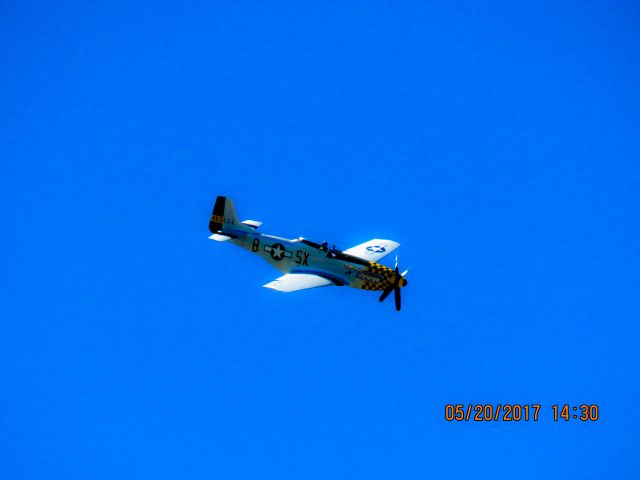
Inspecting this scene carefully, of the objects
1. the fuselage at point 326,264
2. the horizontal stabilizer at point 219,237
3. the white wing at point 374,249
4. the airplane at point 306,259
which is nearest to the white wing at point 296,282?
the airplane at point 306,259

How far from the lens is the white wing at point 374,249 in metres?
39.8

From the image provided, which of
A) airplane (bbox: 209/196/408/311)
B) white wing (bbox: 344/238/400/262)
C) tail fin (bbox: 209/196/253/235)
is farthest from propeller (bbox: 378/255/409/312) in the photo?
tail fin (bbox: 209/196/253/235)

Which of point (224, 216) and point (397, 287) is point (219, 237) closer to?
point (224, 216)

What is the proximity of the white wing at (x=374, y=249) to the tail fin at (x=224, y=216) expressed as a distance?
795cm

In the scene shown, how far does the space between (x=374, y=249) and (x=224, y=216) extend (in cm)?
1046

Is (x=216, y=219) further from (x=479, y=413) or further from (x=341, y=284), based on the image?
(x=479, y=413)

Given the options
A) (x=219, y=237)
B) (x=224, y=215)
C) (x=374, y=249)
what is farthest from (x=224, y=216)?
A: (x=374, y=249)

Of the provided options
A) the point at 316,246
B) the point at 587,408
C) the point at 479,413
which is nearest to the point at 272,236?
the point at 316,246

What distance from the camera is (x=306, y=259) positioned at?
125ft

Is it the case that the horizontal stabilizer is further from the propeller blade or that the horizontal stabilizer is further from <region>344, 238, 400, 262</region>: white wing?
the propeller blade

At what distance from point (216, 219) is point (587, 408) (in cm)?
2577

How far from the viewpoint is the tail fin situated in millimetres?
40875

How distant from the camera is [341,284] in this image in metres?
37.6

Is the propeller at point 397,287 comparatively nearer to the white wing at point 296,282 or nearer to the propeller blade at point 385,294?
the propeller blade at point 385,294
